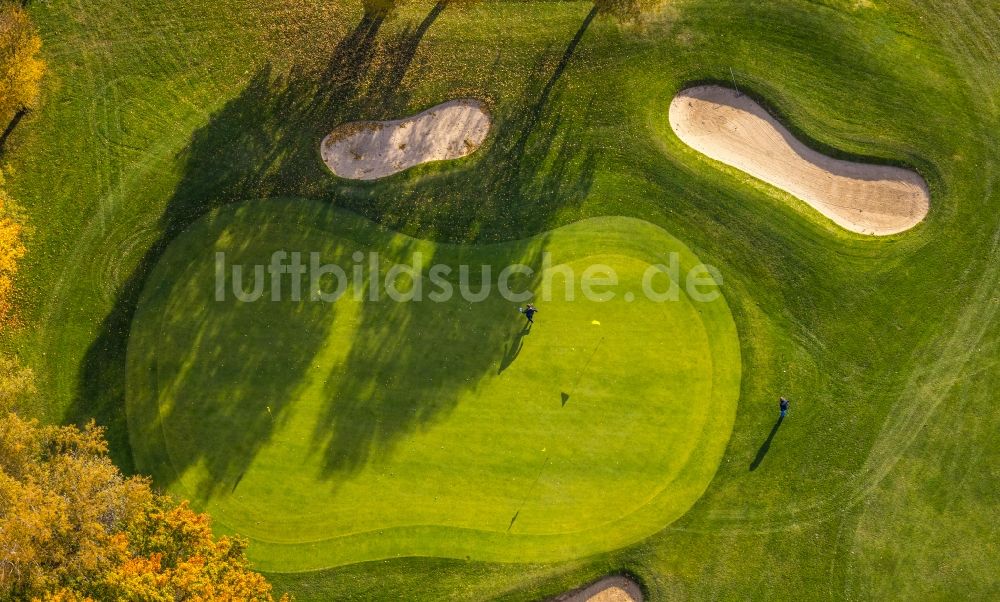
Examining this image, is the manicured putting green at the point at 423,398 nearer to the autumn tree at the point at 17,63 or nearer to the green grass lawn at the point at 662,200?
the green grass lawn at the point at 662,200

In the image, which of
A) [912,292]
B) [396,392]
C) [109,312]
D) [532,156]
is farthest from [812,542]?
[109,312]

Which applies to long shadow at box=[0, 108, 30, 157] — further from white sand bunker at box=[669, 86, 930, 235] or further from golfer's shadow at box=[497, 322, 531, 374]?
white sand bunker at box=[669, 86, 930, 235]

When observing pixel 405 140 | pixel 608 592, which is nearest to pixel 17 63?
pixel 405 140

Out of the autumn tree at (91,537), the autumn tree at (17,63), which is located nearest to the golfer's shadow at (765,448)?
the autumn tree at (91,537)

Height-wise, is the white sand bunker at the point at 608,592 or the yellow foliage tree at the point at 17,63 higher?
the yellow foliage tree at the point at 17,63

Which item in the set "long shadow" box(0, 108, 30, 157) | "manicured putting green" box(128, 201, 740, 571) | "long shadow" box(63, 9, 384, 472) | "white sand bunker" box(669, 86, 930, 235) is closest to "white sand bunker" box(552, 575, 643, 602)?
"manicured putting green" box(128, 201, 740, 571)

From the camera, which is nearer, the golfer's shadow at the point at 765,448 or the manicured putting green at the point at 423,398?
the manicured putting green at the point at 423,398
